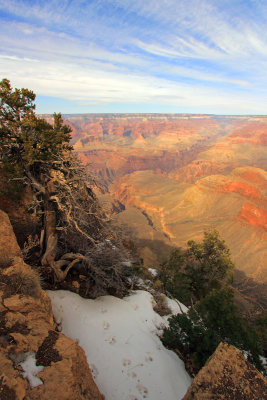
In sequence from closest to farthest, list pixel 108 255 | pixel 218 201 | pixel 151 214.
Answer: pixel 108 255 → pixel 218 201 → pixel 151 214

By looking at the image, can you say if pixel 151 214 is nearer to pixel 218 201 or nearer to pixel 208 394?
pixel 218 201

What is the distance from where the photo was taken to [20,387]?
3.15 m

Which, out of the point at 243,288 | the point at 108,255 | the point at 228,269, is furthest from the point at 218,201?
the point at 108,255

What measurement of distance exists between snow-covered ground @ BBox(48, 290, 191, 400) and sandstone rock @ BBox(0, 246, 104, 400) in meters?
1.85

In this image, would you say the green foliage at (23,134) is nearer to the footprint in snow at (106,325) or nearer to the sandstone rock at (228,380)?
the footprint in snow at (106,325)

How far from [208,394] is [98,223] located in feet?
24.3

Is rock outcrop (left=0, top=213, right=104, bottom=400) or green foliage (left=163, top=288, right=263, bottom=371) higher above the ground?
rock outcrop (left=0, top=213, right=104, bottom=400)

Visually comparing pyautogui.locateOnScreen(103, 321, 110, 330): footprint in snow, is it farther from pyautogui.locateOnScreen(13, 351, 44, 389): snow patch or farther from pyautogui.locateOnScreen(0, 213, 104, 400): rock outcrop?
pyautogui.locateOnScreen(13, 351, 44, 389): snow patch

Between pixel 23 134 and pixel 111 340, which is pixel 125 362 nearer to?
pixel 111 340

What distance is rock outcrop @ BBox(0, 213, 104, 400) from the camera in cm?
330

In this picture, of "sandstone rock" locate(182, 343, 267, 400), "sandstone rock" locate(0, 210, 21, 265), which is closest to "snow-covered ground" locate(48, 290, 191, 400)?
"sandstone rock" locate(0, 210, 21, 265)

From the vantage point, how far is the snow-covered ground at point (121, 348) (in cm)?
588

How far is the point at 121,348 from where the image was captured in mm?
7070

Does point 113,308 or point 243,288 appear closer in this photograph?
point 113,308
